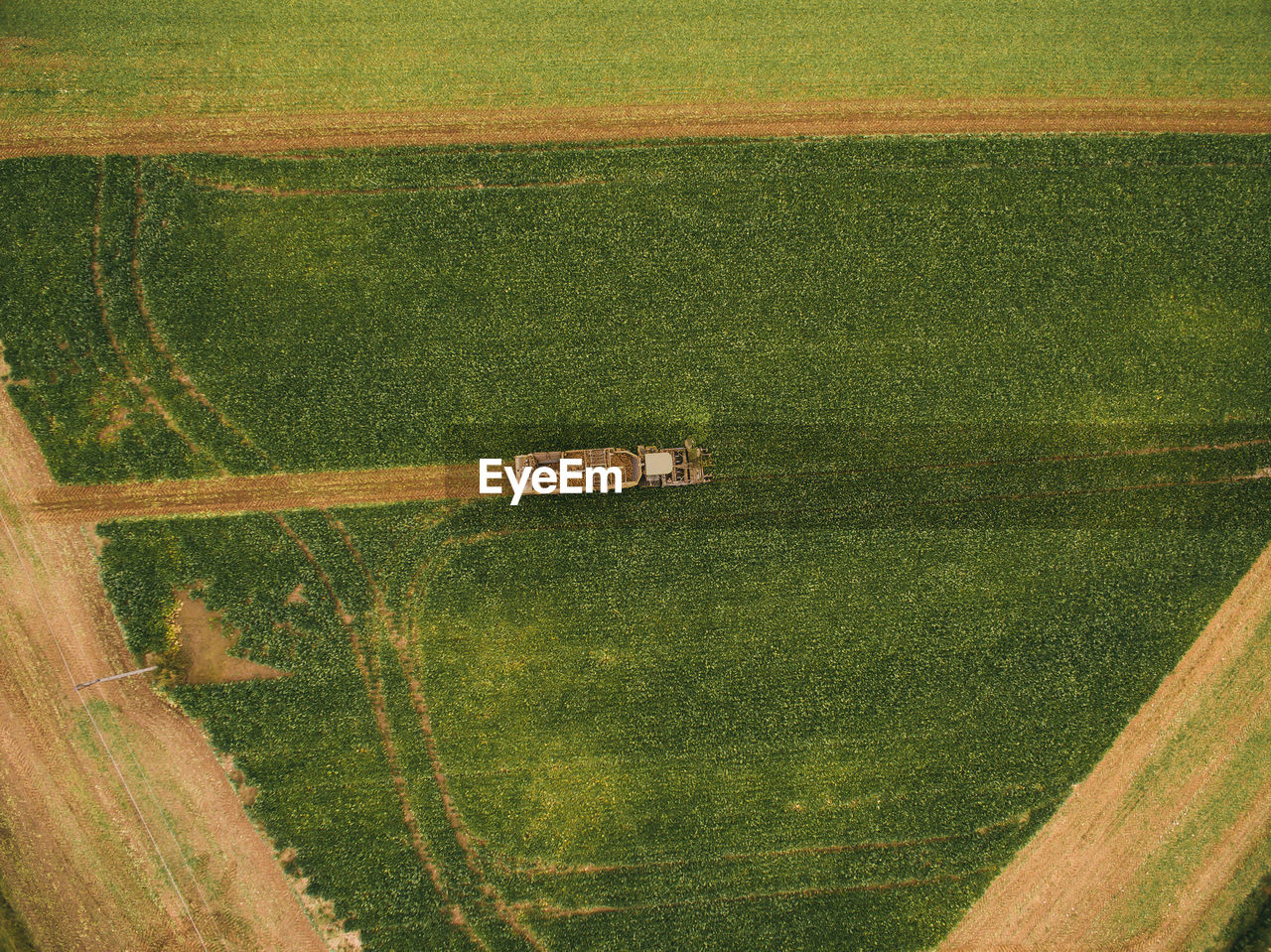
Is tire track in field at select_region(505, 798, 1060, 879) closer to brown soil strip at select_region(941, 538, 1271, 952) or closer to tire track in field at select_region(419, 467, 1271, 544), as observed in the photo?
brown soil strip at select_region(941, 538, 1271, 952)

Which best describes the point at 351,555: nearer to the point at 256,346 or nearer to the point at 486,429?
the point at 486,429

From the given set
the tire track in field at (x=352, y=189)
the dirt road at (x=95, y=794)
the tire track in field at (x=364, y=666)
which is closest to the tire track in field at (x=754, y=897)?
the tire track in field at (x=364, y=666)

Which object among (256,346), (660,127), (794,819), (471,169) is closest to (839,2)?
(660,127)

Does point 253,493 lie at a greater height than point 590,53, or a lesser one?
lesser

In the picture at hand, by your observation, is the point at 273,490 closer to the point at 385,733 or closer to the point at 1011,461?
the point at 385,733

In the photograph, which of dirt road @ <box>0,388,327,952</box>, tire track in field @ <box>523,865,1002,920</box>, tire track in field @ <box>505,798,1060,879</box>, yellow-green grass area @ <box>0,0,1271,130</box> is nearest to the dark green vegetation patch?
yellow-green grass area @ <box>0,0,1271,130</box>

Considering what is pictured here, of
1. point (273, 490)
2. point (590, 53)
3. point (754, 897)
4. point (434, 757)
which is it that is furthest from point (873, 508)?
point (273, 490)
